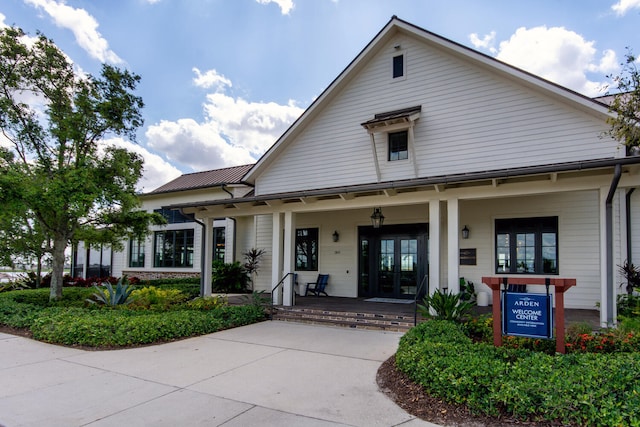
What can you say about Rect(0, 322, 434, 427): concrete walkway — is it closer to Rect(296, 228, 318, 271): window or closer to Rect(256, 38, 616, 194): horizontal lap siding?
Rect(256, 38, 616, 194): horizontal lap siding

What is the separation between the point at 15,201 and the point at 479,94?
11.5 meters

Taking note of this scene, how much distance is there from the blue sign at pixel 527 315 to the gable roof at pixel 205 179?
1194 cm

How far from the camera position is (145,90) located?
10.9 metres

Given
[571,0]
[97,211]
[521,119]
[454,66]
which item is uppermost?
[571,0]

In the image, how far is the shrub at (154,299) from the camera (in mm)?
9320

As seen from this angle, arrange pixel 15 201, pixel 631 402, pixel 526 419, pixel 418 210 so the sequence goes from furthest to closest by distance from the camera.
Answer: pixel 418 210 < pixel 15 201 < pixel 526 419 < pixel 631 402

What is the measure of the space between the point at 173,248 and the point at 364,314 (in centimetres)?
1164

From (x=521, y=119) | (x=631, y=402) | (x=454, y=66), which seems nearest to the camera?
(x=631, y=402)

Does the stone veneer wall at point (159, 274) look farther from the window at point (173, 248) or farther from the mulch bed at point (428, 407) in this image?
the mulch bed at point (428, 407)

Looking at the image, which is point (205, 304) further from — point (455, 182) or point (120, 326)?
point (455, 182)

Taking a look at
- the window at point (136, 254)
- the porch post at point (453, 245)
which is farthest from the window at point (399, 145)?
the window at point (136, 254)

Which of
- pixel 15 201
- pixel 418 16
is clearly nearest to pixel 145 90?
pixel 15 201

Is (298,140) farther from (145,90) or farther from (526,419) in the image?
(526,419)

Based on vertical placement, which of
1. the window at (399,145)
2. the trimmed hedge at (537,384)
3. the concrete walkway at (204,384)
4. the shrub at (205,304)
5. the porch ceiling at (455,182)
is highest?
the window at (399,145)
